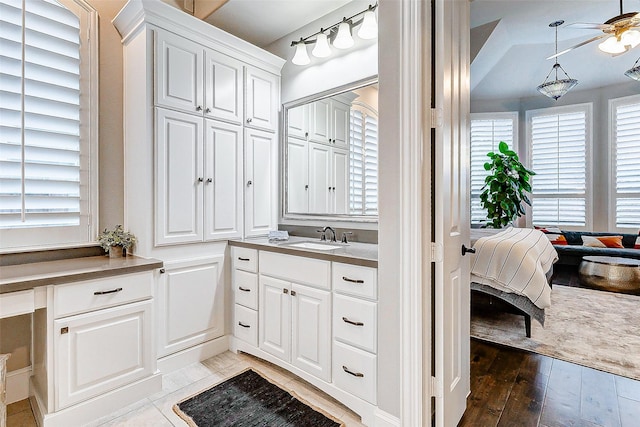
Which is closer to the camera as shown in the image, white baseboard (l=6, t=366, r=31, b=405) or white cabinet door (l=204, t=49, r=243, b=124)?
white baseboard (l=6, t=366, r=31, b=405)

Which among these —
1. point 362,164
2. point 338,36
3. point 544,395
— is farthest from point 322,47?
point 544,395

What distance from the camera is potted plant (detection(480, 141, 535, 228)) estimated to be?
5402 millimetres

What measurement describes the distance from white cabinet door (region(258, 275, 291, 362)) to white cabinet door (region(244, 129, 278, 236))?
65 cm

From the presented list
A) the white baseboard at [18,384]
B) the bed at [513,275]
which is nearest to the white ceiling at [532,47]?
the bed at [513,275]

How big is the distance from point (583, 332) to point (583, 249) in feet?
8.86

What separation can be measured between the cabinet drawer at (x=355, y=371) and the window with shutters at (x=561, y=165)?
5.99m

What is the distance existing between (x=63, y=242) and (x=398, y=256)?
215 cm

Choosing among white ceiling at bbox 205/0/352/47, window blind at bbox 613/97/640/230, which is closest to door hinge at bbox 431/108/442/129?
white ceiling at bbox 205/0/352/47

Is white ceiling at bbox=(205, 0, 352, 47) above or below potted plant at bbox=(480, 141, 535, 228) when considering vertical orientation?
above

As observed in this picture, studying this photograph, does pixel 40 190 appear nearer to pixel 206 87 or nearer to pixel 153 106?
pixel 153 106

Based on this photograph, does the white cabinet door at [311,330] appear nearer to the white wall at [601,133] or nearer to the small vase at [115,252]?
the small vase at [115,252]

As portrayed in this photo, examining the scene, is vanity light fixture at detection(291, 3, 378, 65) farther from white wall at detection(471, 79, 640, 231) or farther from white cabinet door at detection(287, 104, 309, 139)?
white wall at detection(471, 79, 640, 231)

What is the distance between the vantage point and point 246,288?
2.48m

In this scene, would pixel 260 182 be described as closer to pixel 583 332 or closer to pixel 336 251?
pixel 336 251
